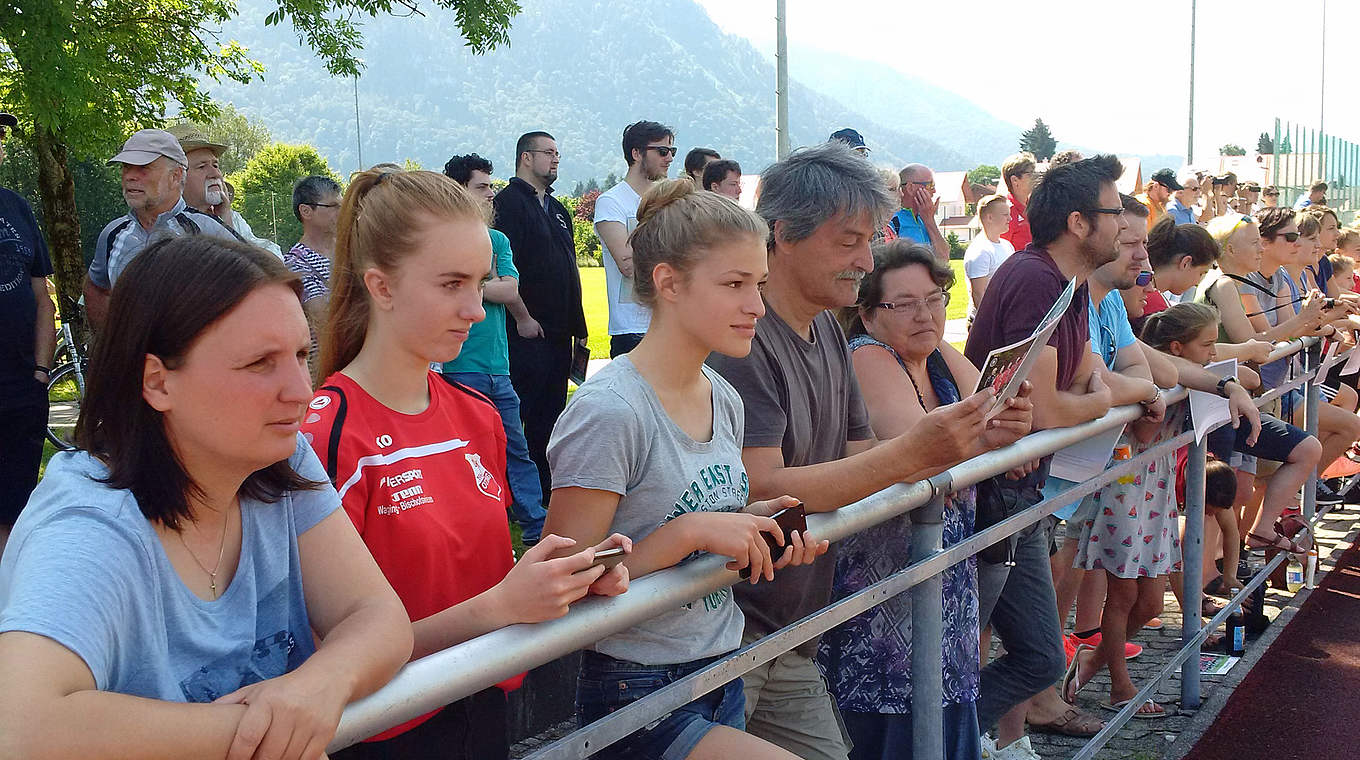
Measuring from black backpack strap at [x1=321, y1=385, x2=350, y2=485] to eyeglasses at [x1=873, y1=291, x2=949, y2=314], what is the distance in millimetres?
1673

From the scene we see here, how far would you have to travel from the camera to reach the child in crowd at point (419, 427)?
2.02 metres

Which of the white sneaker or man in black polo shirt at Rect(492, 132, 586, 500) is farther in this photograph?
man in black polo shirt at Rect(492, 132, 586, 500)

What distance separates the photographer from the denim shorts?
2.10m

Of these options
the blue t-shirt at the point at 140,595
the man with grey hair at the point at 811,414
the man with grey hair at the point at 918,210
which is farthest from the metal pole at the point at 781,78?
the blue t-shirt at the point at 140,595

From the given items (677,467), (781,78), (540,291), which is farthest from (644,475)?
(781,78)

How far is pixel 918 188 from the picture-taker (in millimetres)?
7305

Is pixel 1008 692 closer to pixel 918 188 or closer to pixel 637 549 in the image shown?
pixel 637 549

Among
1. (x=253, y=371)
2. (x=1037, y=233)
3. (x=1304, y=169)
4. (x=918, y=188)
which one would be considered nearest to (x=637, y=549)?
(x=253, y=371)

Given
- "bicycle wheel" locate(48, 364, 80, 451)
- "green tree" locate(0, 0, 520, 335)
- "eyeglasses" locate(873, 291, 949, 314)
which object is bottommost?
"bicycle wheel" locate(48, 364, 80, 451)

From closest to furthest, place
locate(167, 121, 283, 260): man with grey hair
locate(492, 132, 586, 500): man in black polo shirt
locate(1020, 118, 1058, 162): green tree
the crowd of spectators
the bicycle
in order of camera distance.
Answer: the crowd of spectators → locate(167, 121, 283, 260): man with grey hair → locate(492, 132, 586, 500): man in black polo shirt → the bicycle → locate(1020, 118, 1058, 162): green tree

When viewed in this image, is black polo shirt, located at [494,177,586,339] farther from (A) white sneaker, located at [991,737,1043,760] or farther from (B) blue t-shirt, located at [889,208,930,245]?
(A) white sneaker, located at [991,737,1043,760]

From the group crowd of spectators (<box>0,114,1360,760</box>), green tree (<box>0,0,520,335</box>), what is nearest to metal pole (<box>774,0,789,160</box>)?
green tree (<box>0,0,520,335</box>)

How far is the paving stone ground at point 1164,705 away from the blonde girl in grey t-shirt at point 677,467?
143 cm

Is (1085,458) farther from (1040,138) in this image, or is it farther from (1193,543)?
(1040,138)
